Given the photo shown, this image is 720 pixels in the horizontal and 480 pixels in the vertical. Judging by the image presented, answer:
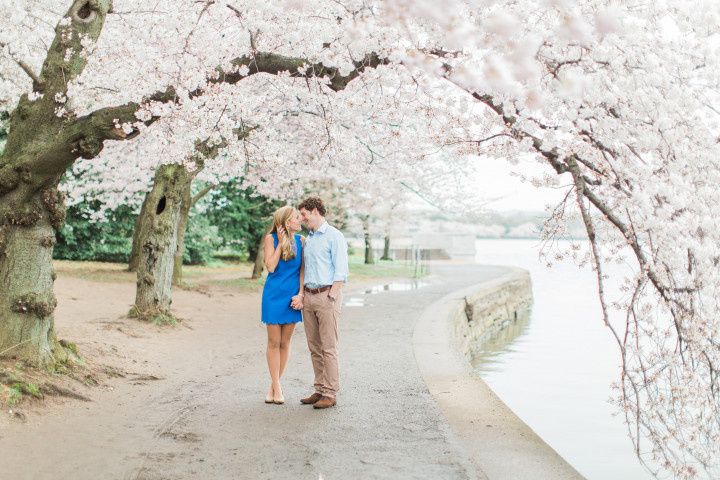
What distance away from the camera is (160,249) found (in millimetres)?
13219

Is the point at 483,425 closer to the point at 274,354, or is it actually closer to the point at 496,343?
the point at 274,354

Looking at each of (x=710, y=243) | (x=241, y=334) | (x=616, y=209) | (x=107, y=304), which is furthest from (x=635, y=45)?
(x=107, y=304)

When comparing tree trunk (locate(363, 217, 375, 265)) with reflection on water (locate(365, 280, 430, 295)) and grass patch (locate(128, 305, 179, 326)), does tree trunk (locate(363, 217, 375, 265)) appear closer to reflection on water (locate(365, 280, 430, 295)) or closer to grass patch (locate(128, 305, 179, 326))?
reflection on water (locate(365, 280, 430, 295))

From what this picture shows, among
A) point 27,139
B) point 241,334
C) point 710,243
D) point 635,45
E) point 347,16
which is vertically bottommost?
point 241,334

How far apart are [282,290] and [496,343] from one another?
14145 millimetres

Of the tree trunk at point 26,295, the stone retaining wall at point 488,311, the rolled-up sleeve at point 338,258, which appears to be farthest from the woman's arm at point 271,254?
the stone retaining wall at point 488,311

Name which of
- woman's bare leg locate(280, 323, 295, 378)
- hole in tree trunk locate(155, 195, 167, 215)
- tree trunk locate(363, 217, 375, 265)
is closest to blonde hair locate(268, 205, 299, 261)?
woman's bare leg locate(280, 323, 295, 378)

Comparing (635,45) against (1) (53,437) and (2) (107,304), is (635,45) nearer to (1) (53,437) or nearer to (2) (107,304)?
(1) (53,437)

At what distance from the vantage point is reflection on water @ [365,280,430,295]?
902 inches

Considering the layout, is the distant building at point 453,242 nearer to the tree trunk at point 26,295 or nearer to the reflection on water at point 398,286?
the reflection on water at point 398,286

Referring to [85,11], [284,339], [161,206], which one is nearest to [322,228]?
[284,339]

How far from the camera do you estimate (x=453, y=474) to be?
16.6 ft

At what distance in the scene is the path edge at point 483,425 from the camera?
531cm

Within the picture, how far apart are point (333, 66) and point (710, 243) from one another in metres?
4.02
